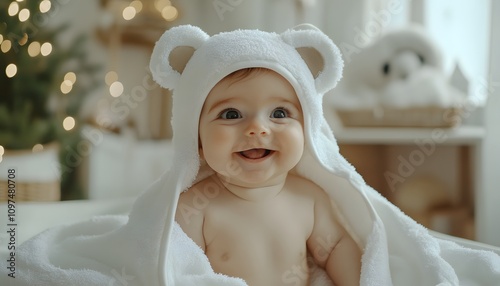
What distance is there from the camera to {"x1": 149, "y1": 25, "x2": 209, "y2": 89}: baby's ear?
833 millimetres

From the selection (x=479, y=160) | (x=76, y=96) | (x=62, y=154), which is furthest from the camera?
(x=76, y=96)

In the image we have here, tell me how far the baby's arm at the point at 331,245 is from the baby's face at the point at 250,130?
115 millimetres

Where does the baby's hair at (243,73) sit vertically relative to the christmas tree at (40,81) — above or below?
above

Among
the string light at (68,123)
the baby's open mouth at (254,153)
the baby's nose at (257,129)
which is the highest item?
the baby's nose at (257,129)

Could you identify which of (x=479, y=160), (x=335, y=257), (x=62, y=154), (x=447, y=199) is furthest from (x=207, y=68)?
(x=62, y=154)

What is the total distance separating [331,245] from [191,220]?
226 mm

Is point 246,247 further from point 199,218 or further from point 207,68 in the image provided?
point 207,68

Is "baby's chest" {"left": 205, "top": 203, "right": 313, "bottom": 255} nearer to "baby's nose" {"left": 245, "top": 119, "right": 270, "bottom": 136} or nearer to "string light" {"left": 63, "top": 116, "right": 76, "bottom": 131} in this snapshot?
"baby's nose" {"left": 245, "top": 119, "right": 270, "bottom": 136}

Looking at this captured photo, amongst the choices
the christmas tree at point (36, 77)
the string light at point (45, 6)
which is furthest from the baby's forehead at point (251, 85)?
the string light at point (45, 6)

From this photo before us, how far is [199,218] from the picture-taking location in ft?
2.74

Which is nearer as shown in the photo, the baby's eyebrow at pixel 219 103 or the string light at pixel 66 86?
the baby's eyebrow at pixel 219 103

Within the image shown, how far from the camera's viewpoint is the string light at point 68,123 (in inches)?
101

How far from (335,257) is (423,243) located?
0.43 feet

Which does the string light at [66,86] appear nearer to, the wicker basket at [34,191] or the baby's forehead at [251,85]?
the wicker basket at [34,191]
